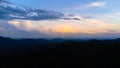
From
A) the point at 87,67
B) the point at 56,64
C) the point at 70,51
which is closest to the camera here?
the point at 87,67

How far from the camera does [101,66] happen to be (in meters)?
86.7

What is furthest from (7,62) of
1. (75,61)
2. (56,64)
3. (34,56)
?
(75,61)

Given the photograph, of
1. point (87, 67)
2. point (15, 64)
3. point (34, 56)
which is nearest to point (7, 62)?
point (15, 64)

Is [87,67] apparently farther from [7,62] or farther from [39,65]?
[7,62]

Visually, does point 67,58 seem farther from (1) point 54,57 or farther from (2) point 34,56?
(2) point 34,56

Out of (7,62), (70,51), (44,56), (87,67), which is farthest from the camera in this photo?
(70,51)

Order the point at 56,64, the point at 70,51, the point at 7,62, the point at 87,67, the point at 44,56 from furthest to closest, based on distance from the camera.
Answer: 1. the point at 70,51
2. the point at 44,56
3. the point at 7,62
4. the point at 56,64
5. the point at 87,67

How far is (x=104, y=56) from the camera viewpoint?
102125 millimetres

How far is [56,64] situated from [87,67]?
1267 centimetres

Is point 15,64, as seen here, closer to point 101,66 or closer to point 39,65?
point 39,65

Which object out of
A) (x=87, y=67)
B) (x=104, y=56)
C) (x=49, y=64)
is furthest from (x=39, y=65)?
(x=104, y=56)

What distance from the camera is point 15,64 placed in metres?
97.2

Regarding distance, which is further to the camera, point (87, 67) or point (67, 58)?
point (67, 58)

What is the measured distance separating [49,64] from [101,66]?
19.9 meters
